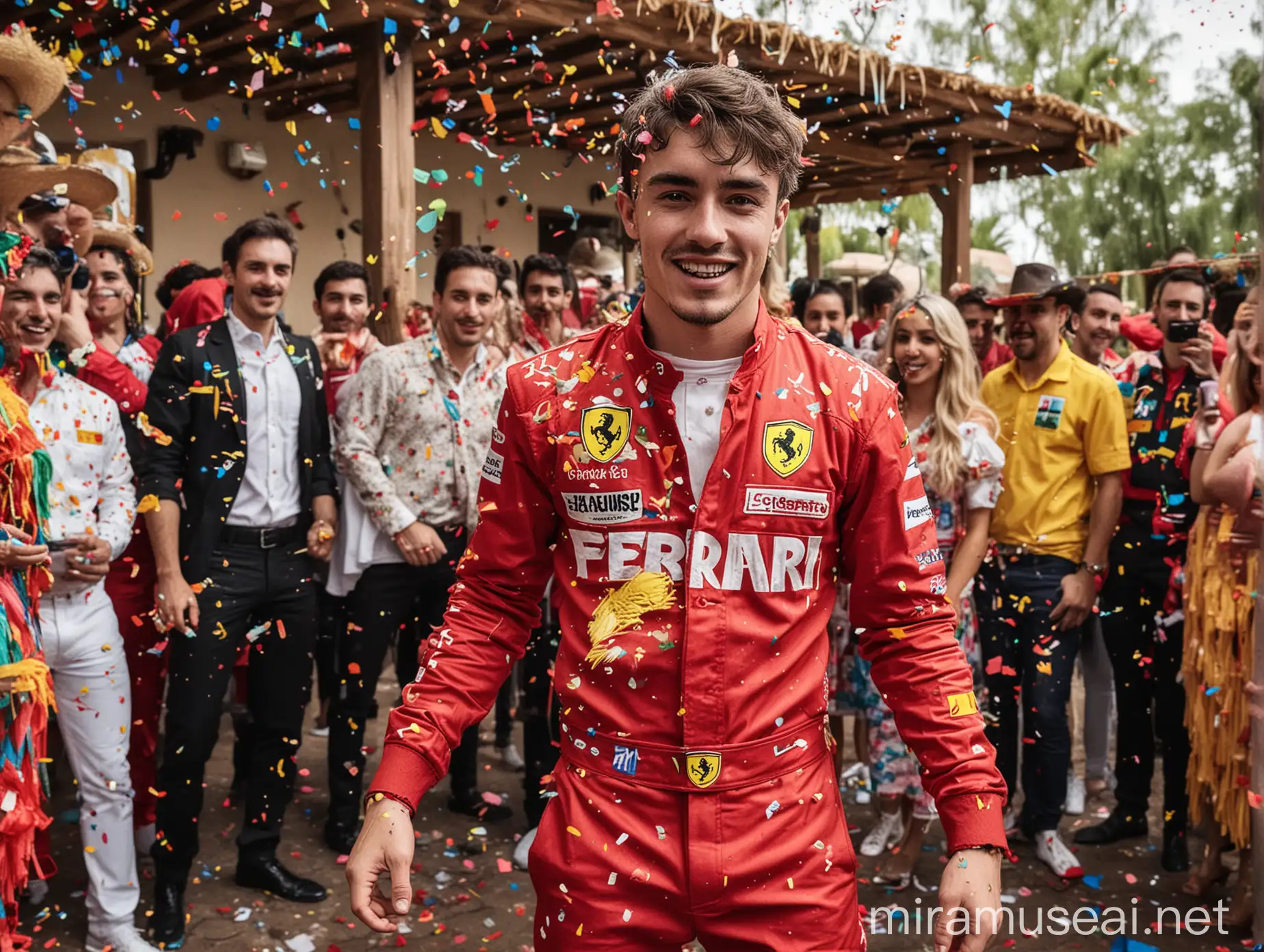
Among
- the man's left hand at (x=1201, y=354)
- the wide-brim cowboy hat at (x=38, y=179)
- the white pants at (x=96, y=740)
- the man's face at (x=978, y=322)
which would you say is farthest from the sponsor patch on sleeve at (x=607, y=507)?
the man's face at (x=978, y=322)

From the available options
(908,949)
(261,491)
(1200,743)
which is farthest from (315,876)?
(1200,743)

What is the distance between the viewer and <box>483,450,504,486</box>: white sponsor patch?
83.0 inches

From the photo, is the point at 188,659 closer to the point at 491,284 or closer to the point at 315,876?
the point at 315,876

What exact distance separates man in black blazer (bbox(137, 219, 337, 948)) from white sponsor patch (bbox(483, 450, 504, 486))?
2158 mm

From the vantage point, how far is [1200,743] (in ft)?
13.8

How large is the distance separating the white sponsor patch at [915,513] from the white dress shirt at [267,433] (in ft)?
9.07

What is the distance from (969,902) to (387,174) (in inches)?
199

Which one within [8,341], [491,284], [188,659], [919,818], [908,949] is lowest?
[908,949]

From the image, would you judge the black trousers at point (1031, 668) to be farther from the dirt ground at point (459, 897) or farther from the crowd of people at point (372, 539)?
the dirt ground at point (459, 897)

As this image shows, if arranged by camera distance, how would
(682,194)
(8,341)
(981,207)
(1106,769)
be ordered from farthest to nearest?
(981,207)
(1106,769)
(8,341)
(682,194)

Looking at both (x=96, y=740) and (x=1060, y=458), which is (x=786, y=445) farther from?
(x=1060, y=458)

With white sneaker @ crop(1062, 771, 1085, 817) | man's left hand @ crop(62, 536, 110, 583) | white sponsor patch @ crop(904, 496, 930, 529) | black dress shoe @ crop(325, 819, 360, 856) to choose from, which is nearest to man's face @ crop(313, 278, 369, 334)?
man's left hand @ crop(62, 536, 110, 583)

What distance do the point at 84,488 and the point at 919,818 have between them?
3.15m

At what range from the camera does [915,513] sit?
2.01 metres
